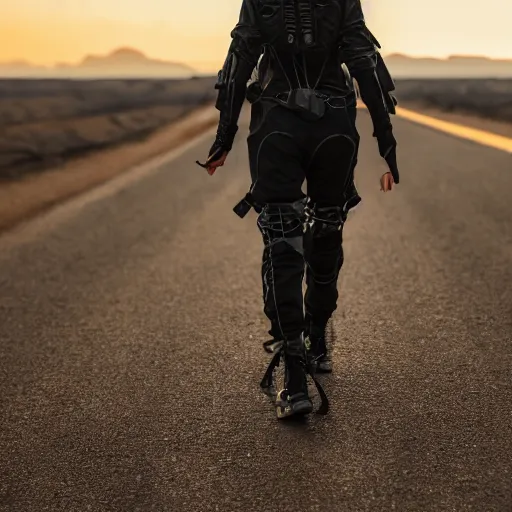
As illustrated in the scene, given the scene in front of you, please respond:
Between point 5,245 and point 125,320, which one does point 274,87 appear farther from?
point 5,245

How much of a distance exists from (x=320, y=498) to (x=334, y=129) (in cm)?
151

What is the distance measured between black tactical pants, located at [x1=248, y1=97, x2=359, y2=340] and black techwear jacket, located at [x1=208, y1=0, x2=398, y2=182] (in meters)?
0.11

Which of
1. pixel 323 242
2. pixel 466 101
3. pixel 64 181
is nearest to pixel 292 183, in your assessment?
pixel 323 242

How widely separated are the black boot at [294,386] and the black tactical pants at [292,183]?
69mm

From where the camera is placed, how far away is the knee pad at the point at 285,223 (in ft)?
9.53

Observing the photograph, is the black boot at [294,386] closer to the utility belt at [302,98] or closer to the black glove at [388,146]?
the black glove at [388,146]

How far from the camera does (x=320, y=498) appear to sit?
225cm

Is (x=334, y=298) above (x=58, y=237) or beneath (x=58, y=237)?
above

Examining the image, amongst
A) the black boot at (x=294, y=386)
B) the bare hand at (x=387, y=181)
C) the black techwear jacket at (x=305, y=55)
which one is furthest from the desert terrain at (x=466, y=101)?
the black boot at (x=294, y=386)

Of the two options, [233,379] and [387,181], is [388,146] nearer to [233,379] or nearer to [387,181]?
[387,181]

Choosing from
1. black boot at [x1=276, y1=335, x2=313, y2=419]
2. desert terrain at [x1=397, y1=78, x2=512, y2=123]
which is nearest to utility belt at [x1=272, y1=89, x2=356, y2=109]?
black boot at [x1=276, y1=335, x2=313, y2=419]

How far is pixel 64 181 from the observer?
467 inches

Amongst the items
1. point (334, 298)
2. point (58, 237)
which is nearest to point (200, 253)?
point (58, 237)

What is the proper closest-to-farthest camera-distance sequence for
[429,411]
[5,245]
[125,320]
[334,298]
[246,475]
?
[246,475] < [429,411] < [334,298] < [125,320] < [5,245]
